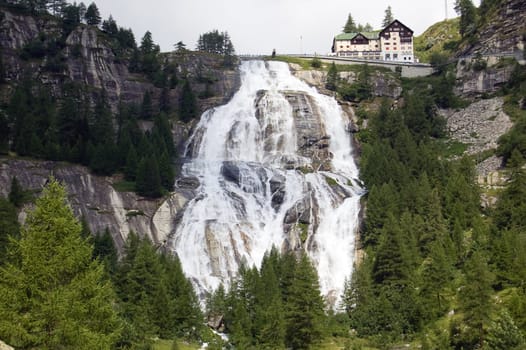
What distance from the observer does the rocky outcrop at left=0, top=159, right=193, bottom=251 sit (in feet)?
231

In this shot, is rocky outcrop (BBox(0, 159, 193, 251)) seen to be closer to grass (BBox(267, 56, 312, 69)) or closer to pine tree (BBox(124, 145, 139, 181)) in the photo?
pine tree (BBox(124, 145, 139, 181))

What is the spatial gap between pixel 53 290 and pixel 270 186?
195 ft

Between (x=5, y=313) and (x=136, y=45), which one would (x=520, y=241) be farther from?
(x=136, y=45)

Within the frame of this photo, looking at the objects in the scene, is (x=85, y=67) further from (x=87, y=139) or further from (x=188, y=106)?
(x=87, y=139)

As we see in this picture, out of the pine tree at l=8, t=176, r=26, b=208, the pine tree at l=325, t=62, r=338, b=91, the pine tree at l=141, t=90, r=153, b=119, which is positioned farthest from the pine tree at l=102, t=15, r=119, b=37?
the pine tree at l=8, t=176, r=26, b=208

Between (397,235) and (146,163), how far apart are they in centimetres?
3448

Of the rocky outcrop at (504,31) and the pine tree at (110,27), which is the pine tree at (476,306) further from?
the pine tree at (110,27)

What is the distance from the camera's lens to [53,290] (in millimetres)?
22703

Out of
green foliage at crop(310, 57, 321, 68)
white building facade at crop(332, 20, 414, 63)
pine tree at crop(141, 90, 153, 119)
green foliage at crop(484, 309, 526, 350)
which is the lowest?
green foliage at crop(484, 309, 526, 350)

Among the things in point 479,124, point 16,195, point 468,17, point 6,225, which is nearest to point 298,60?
point 468,17

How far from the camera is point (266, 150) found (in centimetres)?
9712

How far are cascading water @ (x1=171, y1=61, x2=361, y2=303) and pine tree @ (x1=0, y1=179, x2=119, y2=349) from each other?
4256 centimetres

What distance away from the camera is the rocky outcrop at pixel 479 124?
8994 centimetres

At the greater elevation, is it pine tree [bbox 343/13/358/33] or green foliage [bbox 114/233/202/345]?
pine tree [bbox 343/13/358/33]
